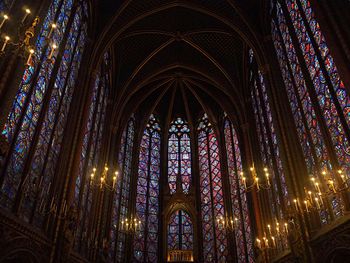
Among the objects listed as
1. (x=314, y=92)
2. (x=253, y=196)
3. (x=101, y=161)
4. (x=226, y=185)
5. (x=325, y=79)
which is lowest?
(x=253, y=196)

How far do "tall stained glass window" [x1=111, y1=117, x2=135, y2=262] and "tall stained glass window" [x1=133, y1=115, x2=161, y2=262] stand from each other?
100cm

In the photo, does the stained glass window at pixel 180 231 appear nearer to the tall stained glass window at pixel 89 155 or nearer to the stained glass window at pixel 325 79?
the tall stained glass window at pixel 89 155

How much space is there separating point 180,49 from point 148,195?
10.6 m

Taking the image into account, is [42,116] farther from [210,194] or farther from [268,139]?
[210,194]

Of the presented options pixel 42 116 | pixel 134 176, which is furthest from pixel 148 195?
pixel 42 116

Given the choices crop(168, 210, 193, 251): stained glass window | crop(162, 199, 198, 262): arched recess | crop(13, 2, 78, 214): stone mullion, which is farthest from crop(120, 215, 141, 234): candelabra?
crop(13, 2, 78, 214): stone mullion

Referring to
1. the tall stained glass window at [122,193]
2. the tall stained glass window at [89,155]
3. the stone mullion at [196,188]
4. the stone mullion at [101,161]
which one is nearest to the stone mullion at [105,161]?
the stone mullion at [101,161]

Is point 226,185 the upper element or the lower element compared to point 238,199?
upper

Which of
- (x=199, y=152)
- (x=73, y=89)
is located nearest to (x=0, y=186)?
(x=73, y=89)

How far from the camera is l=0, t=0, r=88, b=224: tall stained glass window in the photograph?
8688mm

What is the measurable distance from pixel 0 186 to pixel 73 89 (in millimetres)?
6782

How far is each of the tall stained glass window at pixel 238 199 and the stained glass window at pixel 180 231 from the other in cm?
319

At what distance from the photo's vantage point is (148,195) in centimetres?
2223

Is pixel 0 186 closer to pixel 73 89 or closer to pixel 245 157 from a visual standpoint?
pixel 73 89
